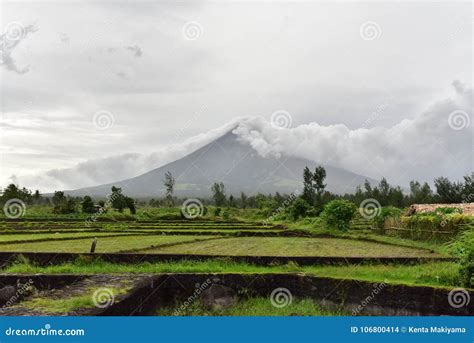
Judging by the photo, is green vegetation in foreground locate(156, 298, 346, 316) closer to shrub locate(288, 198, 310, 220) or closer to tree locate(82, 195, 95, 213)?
shrub locate(288, 198, 310, 220)

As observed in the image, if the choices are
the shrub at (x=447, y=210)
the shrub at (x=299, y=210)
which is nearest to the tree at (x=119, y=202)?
the shrub at (x=299, y=210)

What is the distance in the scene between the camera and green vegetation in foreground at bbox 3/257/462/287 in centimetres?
879

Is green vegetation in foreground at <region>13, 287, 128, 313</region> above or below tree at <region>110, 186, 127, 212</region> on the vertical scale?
below

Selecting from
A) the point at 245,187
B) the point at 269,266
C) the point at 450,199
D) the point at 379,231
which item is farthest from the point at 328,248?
the point at 245,187

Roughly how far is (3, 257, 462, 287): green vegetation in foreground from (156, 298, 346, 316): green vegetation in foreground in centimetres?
75

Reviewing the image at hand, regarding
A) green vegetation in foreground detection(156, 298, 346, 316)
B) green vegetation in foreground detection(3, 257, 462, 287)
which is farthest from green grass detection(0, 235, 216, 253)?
green vegetation in foreground detection(156, 298, 346, 316)

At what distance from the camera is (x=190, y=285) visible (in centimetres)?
905

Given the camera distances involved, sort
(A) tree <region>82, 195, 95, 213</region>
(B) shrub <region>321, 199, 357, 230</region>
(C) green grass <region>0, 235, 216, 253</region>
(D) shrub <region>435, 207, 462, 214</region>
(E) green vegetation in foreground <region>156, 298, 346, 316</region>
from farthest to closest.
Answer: (A) tree <region>82, 195, 95, 213</region>, (B) shrub <region>321, 199, 357, 230</region>, (D) shrub <region>435, 207, 462, 214</region>, (C) green grass <region>0, 235, 216, 253</region>, (E) green vegetation in foreground <region>156, 298, 346, 316</region>

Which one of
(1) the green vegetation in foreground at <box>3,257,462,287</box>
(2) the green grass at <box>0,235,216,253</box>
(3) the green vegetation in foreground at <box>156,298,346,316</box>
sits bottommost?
(3) the green vegetation in foreground at <box>156,298,346,316</box>

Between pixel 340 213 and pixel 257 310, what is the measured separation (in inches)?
634

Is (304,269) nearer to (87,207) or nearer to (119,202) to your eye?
(119,202)

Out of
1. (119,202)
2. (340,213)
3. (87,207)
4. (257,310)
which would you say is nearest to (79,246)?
(257,310)

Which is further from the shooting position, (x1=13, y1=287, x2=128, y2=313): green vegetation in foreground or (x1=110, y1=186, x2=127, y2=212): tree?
(x1=110, y1=186, x2=127, y2=212): tree

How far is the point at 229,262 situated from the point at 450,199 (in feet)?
113
